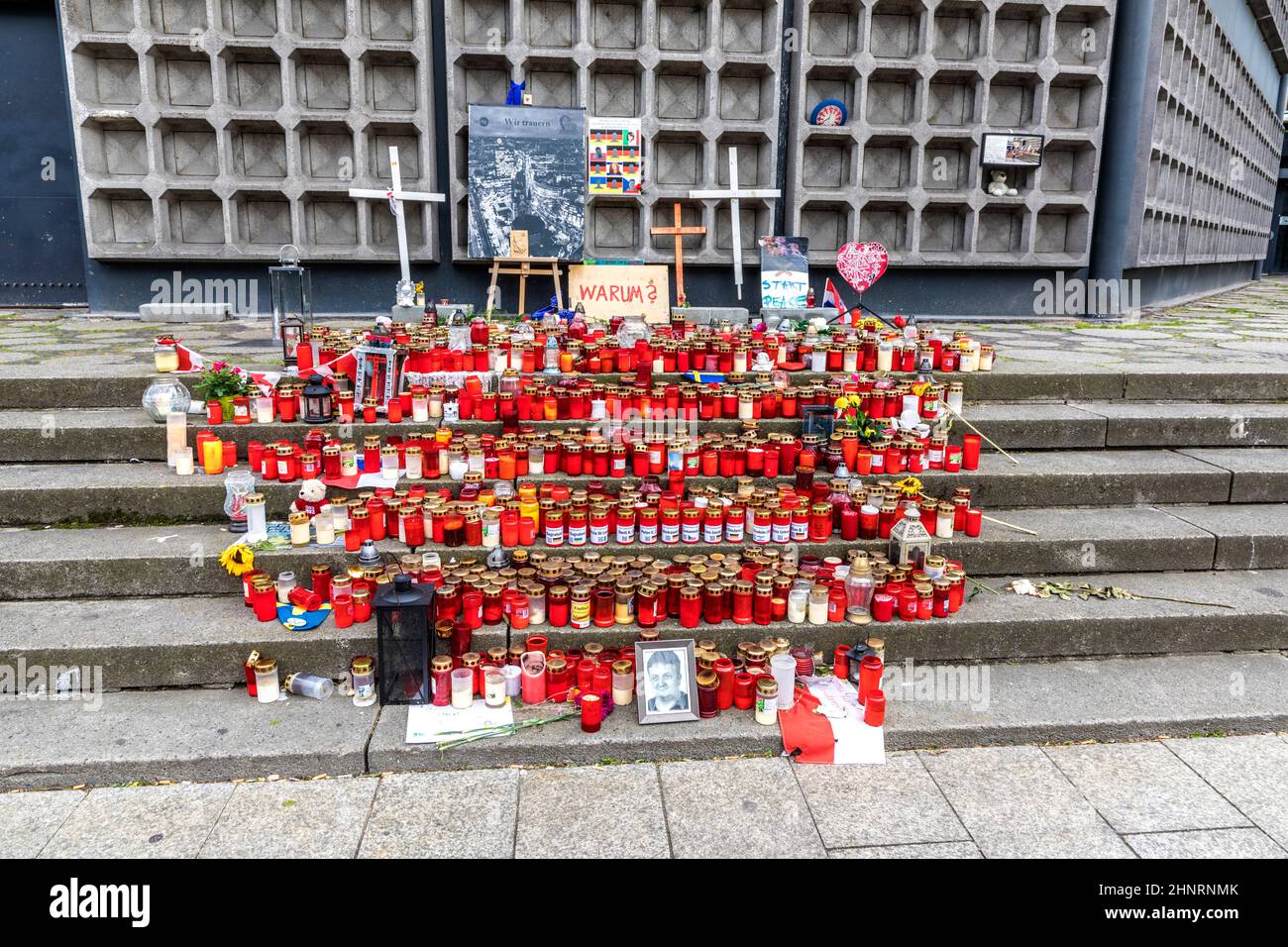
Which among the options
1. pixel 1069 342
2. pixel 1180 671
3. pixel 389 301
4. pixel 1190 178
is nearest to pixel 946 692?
pixel 1180 671

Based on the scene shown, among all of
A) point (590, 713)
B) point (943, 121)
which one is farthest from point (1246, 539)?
point (943, 121)

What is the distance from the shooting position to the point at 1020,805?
127 inches

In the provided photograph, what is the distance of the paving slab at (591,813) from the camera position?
9.74 ft

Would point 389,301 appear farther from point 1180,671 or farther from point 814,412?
point 1180,671

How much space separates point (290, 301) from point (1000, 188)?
24.6 feet

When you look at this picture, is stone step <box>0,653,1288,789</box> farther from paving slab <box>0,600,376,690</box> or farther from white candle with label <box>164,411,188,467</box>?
white candle with label <box>164,411,188,467</box>

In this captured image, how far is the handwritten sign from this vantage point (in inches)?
334

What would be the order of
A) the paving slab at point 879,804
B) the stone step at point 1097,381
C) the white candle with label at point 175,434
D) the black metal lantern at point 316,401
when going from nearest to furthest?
the paving slab at point 879,804, the white candle with label at point 175,434, the black metal lantern at point 316,401, the stone step at point 1097,381

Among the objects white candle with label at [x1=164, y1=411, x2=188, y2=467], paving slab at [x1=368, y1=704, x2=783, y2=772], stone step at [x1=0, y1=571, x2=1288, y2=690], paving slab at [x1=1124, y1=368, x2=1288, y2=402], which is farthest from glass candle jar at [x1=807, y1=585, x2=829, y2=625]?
white candle with label at [x1=164, y1=411, x2=188, y2=467]

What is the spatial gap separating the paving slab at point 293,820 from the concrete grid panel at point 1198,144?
10250mm

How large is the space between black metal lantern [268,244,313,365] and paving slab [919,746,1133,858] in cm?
483

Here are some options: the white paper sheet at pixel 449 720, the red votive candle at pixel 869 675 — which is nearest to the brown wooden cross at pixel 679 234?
the red votive candle at pixel 869 675

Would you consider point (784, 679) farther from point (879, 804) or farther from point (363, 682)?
point (363, 682)

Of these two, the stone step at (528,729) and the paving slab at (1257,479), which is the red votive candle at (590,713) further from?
the paving slab at (1257,479)
